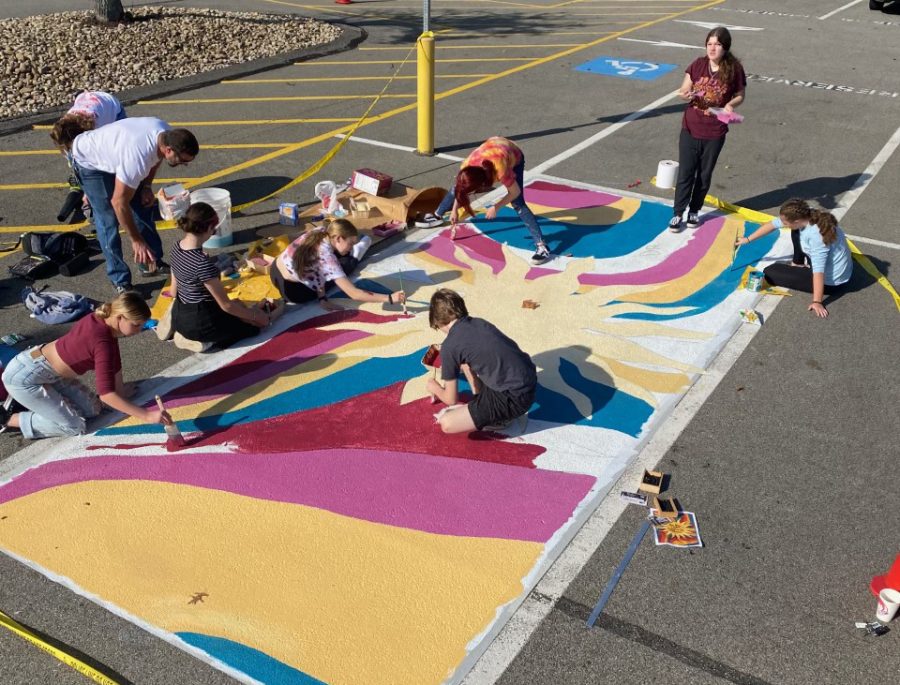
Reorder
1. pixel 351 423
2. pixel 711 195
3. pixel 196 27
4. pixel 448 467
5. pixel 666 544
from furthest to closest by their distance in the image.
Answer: pixel 196 27, pixel 711 195, pixel 351 423, pixel 448 467, pixel 666 544

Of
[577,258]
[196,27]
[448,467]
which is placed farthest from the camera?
[196,27]

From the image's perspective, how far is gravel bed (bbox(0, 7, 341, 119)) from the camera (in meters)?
13.8

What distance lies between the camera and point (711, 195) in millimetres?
10156

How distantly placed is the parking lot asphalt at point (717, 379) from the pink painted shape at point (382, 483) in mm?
446

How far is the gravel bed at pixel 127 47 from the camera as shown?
543 inches

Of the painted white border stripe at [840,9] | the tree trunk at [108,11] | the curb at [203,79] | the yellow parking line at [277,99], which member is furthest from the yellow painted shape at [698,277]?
the painted white border stripe at [840,9]

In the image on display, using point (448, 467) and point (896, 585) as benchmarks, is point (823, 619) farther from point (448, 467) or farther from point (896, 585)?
point (448, 467)

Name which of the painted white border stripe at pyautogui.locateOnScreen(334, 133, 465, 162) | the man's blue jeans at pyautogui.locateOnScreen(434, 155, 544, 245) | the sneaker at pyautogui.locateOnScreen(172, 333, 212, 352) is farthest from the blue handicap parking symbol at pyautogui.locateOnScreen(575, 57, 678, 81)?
the sneaker at pyautogui.locateOnScreen(172, 333, 212, 352)

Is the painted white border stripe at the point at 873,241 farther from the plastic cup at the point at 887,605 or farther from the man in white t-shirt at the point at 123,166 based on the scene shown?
the man in white t-shirt at the point at 123,166

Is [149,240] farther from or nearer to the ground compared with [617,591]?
farther from the ground

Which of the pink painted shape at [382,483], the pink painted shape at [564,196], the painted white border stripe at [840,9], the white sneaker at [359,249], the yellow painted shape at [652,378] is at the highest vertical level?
the painted white border stripe at [840,9]

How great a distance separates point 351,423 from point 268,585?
1633 mm

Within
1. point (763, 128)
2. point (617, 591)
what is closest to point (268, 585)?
point (617, 591)

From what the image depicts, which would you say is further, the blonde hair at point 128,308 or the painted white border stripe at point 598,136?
the painted white border stripe at point 598,136
